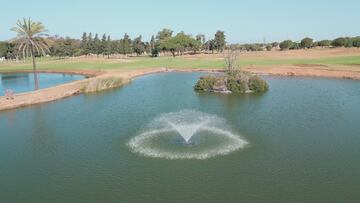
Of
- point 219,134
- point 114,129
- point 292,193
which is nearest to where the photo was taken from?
point 292,193

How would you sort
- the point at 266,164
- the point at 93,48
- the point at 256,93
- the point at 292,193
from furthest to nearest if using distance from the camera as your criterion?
1. the point at 93,48
2. the point at 256,93
3. the point at 266,164
4. the point at 292,193

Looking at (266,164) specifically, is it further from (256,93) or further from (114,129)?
(256,93)

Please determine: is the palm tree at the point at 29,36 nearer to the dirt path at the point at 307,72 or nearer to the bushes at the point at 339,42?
the dirt path at the point at 307,72

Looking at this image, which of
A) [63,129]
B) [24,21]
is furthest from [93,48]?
[63,129]

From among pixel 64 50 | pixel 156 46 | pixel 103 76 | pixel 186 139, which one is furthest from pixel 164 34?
pixel 186 139

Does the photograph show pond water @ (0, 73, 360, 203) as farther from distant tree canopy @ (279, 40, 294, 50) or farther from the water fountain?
distant tree canopy @ (279, 40, 294, 50)

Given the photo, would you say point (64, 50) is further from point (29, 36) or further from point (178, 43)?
point (29, 36)
